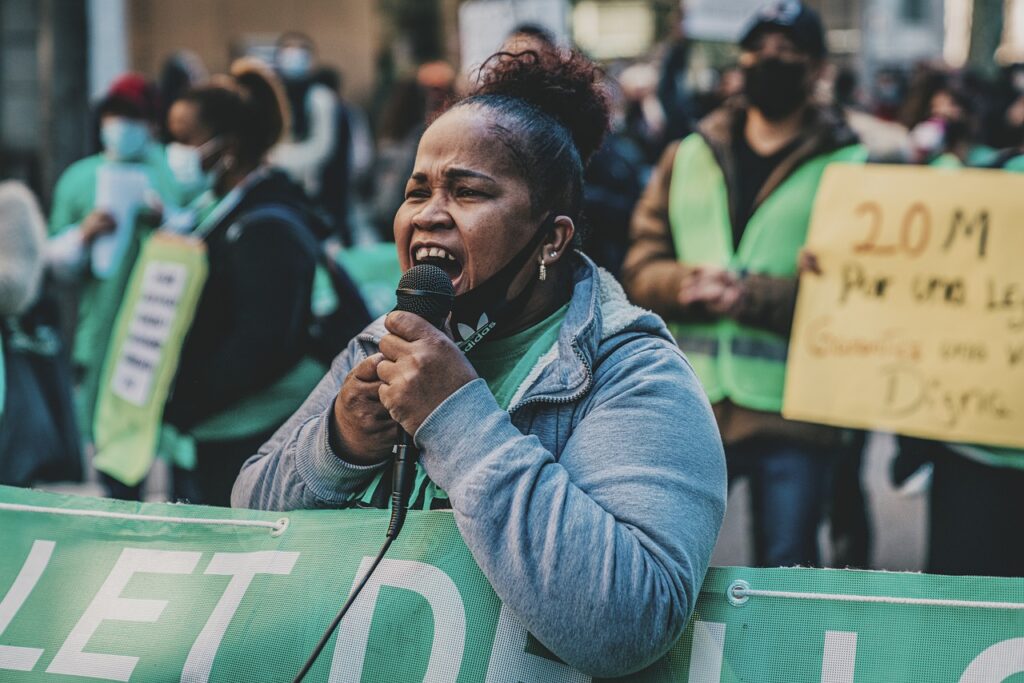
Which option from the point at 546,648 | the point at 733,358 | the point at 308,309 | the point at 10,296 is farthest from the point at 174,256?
the point at 546,648

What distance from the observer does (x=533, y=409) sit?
2.07 meters

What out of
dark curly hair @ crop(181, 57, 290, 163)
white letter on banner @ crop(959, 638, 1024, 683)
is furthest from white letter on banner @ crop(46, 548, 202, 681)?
dark curly hair @ crop(181, 57, 290, 163)

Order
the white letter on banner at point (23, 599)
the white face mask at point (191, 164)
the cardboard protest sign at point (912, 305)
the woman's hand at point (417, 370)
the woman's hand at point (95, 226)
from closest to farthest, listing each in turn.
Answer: the woman's hand at point (417, 370), the white letter on banner at point (23, 599), the cardboard protest sign at point (912, 305), the white face mask at point (191, 164), the woman's hand at point (95, 226)

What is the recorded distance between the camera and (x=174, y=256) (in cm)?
402

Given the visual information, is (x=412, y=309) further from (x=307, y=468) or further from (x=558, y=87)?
(x=558, y=87)

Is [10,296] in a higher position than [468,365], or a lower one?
lower

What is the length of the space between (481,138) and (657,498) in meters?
0.68

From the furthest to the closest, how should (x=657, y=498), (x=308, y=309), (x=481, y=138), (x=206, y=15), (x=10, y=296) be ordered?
1. (x=206, y=15)
2. (x=10, y=296)
3. (x=308, y=309)
4. (x=481, y=138)
5. (x=657, y=498)

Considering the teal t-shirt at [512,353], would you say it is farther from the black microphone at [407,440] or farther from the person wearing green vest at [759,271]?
the person wearing green vest at [759,271]

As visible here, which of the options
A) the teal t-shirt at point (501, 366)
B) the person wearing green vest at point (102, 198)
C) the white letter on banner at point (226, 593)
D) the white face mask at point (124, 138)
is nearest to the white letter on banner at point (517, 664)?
the teal t-shirt at point (501, 366)

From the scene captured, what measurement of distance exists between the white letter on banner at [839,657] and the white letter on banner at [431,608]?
1.84 ft

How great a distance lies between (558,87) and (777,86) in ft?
6.93

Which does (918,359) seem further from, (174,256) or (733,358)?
(174,256)

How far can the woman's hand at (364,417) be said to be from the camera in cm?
205
